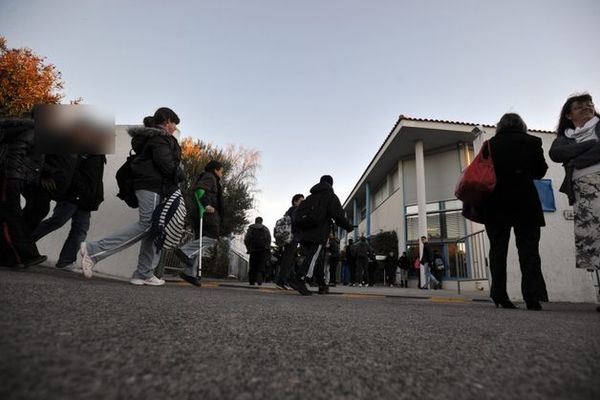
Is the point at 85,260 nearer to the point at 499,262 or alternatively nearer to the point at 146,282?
the point at 146,282

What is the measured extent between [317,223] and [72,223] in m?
3.03

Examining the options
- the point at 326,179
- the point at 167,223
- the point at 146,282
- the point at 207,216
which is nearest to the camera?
the point at 167,223

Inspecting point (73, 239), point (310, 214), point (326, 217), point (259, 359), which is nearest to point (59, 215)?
point (73, 239)

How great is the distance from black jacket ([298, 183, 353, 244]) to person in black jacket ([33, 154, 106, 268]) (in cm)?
268

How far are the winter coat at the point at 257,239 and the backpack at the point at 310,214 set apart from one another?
11.3 ft

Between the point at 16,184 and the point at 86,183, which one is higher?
the point at 86,183

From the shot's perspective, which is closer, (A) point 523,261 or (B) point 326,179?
(A) point 523,261

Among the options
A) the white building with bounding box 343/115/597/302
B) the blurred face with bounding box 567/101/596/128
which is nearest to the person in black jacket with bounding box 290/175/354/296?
the blurred face with bounding box 567/101/596/128

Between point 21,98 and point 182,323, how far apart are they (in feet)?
72.2

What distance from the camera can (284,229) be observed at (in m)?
7.71

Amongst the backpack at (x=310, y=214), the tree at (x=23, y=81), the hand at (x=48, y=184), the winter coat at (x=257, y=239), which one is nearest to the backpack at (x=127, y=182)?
the hand at (x=48, y=184)

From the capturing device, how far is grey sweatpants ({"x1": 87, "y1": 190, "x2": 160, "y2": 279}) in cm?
339

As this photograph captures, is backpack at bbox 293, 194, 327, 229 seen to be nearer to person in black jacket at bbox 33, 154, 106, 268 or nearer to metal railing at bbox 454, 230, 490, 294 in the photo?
person in black jacket at bbox 33, 154, 106, 268

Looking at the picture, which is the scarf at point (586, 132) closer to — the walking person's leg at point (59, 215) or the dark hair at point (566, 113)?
the dark hair at point (566, 113)
